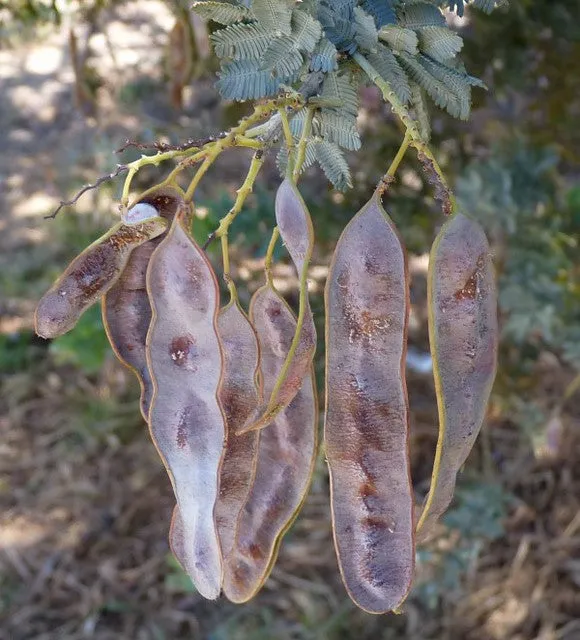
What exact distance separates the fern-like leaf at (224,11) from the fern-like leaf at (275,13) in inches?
1.6

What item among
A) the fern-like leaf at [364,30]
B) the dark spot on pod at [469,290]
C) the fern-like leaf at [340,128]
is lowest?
the dark spot on pod at [469,290]

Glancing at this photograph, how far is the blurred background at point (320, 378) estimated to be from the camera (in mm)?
1798

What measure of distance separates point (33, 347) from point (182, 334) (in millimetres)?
2351

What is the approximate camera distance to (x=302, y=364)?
76cm

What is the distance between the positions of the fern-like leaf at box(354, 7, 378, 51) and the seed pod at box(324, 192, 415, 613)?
0.18 m

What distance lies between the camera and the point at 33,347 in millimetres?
2988

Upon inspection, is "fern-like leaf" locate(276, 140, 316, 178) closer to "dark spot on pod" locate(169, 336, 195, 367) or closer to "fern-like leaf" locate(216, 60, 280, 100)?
"fern-like leaf" locate(216, 60, 280, 100)

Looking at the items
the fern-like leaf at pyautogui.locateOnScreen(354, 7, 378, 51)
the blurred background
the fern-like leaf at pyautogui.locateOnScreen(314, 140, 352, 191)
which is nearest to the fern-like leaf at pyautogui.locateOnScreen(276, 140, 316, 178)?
the fern-like leaf at pyautogui.locateOnScreen(314, 140, 352, 191)

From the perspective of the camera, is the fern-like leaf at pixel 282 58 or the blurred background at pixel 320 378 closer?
the fern-like leaf at pixel 282 58

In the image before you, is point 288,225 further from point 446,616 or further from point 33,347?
point 33,347

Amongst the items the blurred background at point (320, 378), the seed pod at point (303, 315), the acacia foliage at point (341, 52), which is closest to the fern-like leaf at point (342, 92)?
the acacia foliage at point (341, 52)

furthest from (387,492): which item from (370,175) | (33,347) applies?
(33,347)

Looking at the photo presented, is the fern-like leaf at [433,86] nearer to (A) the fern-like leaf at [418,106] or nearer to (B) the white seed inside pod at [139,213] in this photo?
(A) the fern-like leaf at [418,106]

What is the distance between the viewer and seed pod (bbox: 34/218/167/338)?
31.9 inches
